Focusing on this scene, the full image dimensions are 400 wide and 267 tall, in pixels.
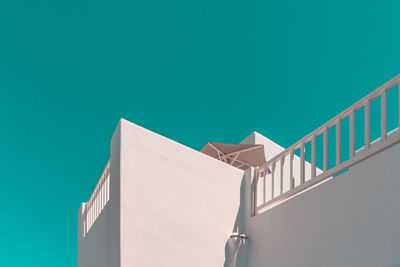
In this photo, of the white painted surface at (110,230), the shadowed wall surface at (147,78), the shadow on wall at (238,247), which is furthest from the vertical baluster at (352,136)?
the shadowed wall surface at (147,78)

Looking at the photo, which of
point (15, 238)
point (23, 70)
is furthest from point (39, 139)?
point (15, 238)

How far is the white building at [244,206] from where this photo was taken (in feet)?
15.0

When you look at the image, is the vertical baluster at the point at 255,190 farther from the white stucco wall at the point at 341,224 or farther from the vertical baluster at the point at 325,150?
the vertical baluster at the point at 325,150

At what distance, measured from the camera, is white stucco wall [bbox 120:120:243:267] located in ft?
20.2

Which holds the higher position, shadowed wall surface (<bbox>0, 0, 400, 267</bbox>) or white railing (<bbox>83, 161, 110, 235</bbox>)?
shadowed wall surface (<bbox>0, 0, 400, 267</bbox>)

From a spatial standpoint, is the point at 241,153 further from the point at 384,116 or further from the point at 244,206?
the point at 384,116

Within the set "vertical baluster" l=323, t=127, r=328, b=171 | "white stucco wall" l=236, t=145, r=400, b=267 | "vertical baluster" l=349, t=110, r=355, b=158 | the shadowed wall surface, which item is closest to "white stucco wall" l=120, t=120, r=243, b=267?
"white stucco wall" l=236, t=145, r=400, b=267

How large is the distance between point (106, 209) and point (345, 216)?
12.5 feet

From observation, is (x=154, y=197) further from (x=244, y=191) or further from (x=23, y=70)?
(x=23, y=70)

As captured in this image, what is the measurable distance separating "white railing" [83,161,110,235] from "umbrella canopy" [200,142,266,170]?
96.1 inches

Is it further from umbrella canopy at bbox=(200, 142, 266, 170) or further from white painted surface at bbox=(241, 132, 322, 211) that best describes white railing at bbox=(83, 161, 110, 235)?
white painted surface at bbox=(241, 132, 322, 211)

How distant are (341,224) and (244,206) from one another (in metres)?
2.41

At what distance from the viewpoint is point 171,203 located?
6566 millimetres

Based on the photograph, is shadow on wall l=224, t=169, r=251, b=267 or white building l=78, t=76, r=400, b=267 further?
shadow on wall l=224, t=169, r=251, b=267
